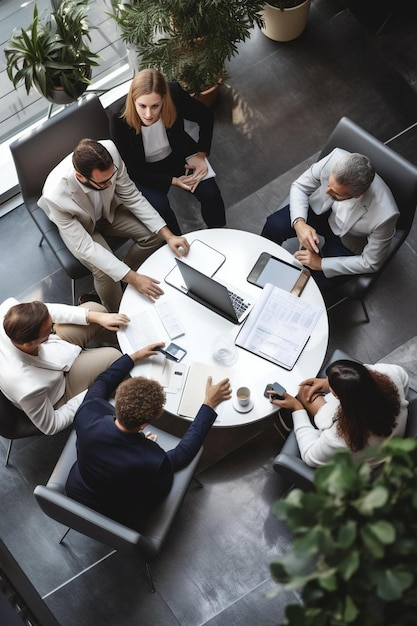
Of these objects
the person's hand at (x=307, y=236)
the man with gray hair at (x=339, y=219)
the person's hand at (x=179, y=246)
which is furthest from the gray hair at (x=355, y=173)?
the person's hand at (x=179, y=246)

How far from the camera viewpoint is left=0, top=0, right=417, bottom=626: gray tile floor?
354 centimetres

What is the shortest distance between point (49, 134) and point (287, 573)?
2.91 meters

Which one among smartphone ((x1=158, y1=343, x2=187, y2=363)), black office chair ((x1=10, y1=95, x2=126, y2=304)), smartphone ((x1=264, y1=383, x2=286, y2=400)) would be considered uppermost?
black office chair ((x1=10, y1=95, x2=126, y2=304))

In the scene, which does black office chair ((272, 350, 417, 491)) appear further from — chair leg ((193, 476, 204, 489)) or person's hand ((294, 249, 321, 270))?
person's hand ((294, 249, 321, 270))

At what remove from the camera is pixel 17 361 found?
10.2 ft

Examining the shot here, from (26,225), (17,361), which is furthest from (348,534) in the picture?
(26,225)

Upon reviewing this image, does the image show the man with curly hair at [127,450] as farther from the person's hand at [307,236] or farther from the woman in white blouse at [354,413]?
the person's hand at [307,236]

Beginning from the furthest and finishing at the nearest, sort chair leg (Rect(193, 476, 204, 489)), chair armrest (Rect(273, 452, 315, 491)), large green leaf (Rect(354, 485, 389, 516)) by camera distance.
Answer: chair leg (Rect(193, 476, 204, 489)), chair armrest (Rect(273, 452, 315, 491)), large green leaf (Rect(354, 485, 389, 516))

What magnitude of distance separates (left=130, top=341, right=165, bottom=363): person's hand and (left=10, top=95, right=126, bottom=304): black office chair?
0.72m

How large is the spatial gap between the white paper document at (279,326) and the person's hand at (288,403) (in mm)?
159

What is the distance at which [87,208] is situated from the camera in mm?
3578

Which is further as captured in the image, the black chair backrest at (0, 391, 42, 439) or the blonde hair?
the blonde hair

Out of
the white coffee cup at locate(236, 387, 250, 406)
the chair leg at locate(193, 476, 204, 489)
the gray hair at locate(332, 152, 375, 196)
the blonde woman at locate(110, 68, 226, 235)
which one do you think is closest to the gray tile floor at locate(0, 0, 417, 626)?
the chair leg at locate(193, 476, 204, 489)

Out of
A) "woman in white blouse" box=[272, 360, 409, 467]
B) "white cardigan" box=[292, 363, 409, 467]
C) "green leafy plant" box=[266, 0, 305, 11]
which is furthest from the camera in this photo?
"green leafy plant" box=[266, 0, 305, 11]
